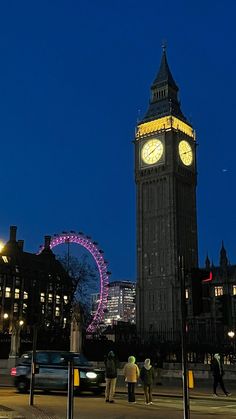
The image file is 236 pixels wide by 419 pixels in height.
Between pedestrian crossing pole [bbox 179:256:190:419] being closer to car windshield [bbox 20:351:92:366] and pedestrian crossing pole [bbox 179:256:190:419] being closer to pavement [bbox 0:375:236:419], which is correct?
pavement [bbox 0:375:236:419]

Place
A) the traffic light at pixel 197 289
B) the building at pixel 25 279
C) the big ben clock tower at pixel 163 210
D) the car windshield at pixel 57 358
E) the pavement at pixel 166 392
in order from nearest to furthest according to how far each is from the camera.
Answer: the traffic light at pixel 197 289 → the pavement at pixel 166 392 → the car windshield at pixel 57 358 → the building at pixel 25 279 → the big ben clock tower at pixel 163 210

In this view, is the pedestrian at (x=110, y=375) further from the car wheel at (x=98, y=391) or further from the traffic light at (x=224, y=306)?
the traffic light at (x=224, y=306)

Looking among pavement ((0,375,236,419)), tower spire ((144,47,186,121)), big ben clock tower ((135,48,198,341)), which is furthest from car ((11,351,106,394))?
tower spire ((144,47,186,121))

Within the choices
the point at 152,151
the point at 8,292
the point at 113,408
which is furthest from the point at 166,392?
the point at 152,151

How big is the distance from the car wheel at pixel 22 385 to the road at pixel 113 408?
0.93 m

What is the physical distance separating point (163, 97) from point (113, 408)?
117m

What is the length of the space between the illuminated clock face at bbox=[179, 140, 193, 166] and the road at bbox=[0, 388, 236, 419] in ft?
330

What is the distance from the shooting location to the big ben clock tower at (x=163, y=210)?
369 feet

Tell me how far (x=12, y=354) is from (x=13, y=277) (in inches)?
3001

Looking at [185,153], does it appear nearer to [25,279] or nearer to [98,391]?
[25,279]

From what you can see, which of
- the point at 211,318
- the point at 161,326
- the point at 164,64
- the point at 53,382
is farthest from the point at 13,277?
the point at 53,382

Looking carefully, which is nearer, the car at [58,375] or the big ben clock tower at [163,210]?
the car at [58,375]

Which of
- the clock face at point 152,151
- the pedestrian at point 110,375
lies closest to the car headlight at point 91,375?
the pedestrian at point 110,375

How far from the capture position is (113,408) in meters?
18.2
